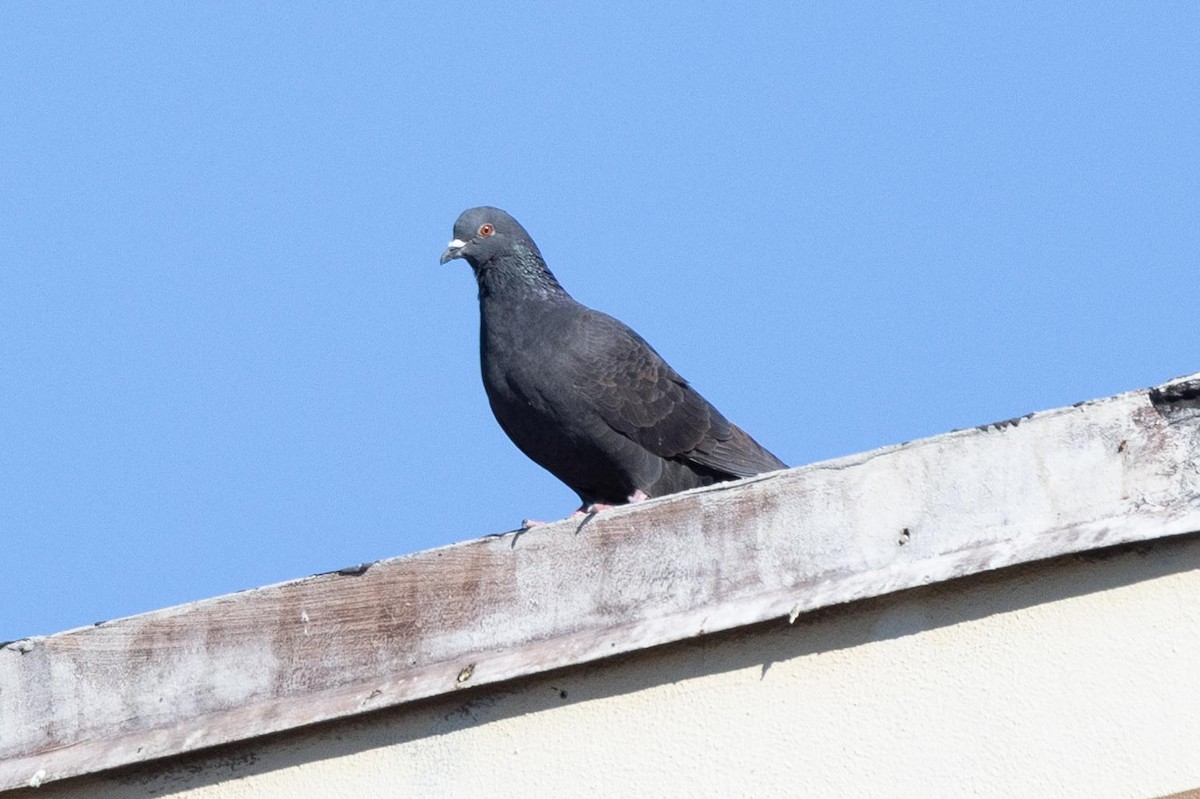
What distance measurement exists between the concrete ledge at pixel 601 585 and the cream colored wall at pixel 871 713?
7 centimetres

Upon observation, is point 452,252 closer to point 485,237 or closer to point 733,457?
point 485,237

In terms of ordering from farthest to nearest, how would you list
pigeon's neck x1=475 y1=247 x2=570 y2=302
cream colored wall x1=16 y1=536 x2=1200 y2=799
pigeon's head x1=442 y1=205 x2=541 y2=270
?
pigeon's head x1=442 y1=205 x2=541 y2=270, pigeon's neck x1=475 y1=247 x2=570 y2=302, cream colored wall x1=16 y1=536 x2=1200 y2=799

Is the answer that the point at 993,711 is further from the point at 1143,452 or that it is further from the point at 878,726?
the point at 1143,452

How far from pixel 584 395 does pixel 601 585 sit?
11.0 feet

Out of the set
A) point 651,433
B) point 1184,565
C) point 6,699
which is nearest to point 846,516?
point 1184,565

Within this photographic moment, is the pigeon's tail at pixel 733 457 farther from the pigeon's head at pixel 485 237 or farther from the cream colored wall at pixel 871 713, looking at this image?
the cream colored wall at pixel 871 713

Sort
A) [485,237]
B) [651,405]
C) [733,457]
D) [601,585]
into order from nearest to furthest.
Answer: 1. [601,585]
2. [651,405]
3. [733,457]
4. [485,237]

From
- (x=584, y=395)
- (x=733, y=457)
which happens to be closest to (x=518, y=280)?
(x=584, y=395)

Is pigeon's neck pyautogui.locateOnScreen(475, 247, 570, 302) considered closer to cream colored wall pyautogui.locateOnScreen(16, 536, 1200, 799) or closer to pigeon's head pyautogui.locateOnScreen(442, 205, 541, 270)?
pigeon's head pyautogui.locateOnScreen(442, 205, 541, 270)

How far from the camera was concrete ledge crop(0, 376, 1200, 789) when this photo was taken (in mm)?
3590

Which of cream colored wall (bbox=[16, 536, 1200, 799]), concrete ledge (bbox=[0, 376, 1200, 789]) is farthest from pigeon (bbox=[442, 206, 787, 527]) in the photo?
cream colored wall (bbox=[16, 536, 1200, 799])

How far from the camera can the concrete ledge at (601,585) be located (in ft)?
11.8

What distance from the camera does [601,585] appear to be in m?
4.00

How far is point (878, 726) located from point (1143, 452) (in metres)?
0.79
